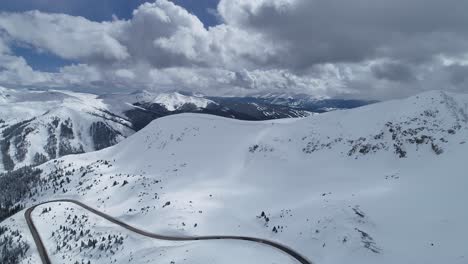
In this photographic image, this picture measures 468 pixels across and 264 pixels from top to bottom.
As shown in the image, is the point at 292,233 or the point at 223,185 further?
the point at 223,185

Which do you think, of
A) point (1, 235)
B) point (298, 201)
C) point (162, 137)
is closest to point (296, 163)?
point (298, 201)

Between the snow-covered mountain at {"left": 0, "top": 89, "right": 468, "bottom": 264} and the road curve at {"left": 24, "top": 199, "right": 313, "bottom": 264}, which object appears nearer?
the road curve at {"left": 24, "top": 199, "right": 313, "bottom": 264}

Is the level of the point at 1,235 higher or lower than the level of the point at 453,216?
lower

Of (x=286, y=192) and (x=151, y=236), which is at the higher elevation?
(x=286, y=192)

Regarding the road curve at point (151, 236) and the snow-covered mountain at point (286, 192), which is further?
the snow-covered mountain at point (286, 192)

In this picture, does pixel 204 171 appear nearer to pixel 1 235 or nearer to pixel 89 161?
pixel 1 235

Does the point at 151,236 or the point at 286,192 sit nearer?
the point at 151,236

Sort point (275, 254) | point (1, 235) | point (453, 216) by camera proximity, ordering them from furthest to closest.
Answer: point (1, 235)
point (453, 216)
point (275, 254)

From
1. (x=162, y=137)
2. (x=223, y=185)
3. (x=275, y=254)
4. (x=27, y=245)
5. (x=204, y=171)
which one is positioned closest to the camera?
(x=275, y=254)
